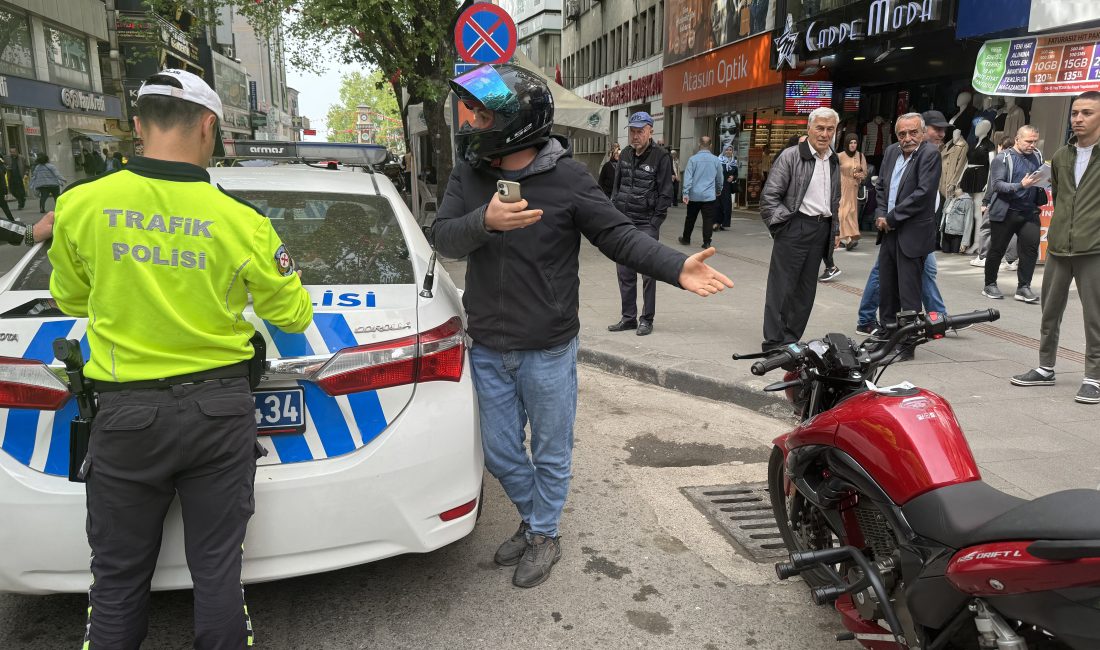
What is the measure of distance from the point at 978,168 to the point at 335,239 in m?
11.0

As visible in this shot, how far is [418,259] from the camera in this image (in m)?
3.08

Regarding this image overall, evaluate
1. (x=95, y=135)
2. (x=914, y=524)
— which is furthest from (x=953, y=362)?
(x=95, y=135)

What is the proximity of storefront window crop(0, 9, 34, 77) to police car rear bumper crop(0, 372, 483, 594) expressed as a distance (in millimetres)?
20495

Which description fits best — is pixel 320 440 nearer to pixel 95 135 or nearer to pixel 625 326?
pixel 625 326

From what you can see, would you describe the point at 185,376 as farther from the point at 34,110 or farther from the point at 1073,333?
the point at 34,110

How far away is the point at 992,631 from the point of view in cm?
175

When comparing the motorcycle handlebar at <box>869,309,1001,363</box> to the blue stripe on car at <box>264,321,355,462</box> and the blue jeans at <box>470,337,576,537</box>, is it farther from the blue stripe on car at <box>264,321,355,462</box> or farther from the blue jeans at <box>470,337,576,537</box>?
the blue stripe on car at <box>264,321,355,462</box>

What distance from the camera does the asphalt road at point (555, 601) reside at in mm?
2666

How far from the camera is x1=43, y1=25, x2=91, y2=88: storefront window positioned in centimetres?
2150

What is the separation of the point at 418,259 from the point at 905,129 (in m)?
4.48

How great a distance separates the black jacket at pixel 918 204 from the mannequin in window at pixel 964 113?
811 centimetres

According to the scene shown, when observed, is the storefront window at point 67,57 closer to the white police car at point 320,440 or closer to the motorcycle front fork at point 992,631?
the white police car at point 320,440

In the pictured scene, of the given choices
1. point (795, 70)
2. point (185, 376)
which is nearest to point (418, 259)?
point (185, 376)

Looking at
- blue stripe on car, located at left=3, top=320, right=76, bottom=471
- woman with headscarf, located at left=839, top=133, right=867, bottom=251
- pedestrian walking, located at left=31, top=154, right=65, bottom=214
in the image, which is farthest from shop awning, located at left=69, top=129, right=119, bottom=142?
blue stripe on car, located at left=3, top=320, right=76, bottom=471
